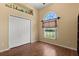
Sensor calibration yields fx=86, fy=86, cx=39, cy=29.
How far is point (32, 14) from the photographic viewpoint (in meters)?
2.90

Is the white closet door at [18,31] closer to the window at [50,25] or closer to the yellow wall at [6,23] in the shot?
the yellow wall at [6,23]

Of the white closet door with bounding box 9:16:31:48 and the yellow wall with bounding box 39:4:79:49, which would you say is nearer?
the yellow wall with bounding box 39:4:79:49

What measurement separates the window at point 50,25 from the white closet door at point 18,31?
1.77 feet

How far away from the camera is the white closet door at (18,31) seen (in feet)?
8.95

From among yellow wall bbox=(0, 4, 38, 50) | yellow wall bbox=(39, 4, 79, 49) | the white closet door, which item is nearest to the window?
yellow wall bbox=(39, 4, 79, 49)

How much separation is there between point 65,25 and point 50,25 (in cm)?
47

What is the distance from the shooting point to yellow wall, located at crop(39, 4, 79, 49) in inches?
98.3

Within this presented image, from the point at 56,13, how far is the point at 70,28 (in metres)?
0.62

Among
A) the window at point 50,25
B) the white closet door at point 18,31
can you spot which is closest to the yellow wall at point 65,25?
the window at point 50,25

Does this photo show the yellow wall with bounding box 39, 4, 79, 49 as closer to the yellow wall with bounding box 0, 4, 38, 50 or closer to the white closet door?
the yellow wall with bounding box 0, 4, 38, 50

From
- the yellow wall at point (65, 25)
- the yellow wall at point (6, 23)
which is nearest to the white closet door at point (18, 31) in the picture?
the yellow wall at point (6, 23)

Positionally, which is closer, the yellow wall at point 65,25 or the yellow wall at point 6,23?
the yellow wall at point 65,25

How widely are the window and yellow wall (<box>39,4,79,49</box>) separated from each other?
0.12 meters

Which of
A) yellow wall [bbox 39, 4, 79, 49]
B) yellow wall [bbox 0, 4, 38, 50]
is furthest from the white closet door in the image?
yellow wall [bbox 39, 4, 79, 49]
